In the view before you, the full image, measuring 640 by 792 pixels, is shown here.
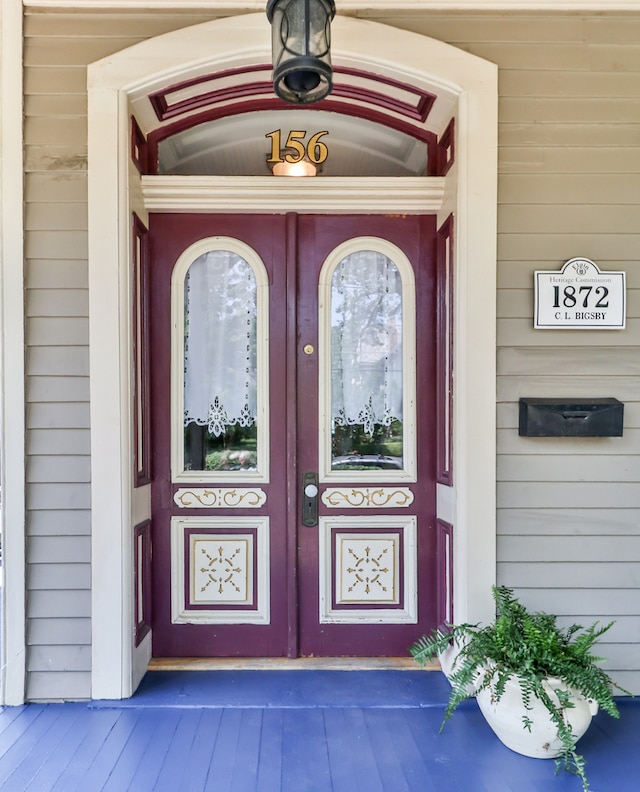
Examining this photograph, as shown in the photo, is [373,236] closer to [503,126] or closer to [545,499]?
[503,126]

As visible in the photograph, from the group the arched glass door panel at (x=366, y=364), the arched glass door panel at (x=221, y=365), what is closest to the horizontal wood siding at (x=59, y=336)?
the arched glass door panel at (x=221, y=365)

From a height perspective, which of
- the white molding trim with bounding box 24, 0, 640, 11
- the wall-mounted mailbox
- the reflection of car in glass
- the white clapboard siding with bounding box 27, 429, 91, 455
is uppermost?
the white molding trim with bounding box 24, 0, 640, 11

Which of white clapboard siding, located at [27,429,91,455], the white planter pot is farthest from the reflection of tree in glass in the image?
the white planter pot

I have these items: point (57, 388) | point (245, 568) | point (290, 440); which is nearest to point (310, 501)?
point (290, 440)

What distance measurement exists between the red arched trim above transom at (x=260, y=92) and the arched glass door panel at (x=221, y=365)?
0.63 meters

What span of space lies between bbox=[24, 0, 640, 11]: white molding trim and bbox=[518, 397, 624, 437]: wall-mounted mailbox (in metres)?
1.69

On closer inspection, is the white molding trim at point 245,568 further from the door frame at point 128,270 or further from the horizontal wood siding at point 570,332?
the horizontal wood siding at point 570,332

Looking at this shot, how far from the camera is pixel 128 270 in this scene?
243 centimetres

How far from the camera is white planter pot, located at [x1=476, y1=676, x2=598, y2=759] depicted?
1990 mm

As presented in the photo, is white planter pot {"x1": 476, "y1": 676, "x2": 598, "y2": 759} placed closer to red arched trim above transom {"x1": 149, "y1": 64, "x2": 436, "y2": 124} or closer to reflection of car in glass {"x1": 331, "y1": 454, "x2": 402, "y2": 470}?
reflection of car in glass {"x1": 331, "y1": 454, "x2": 402, "y2": 470}

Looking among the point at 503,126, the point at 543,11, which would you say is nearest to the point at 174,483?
the point at 503,126

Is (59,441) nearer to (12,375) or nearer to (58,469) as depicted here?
(58,469)

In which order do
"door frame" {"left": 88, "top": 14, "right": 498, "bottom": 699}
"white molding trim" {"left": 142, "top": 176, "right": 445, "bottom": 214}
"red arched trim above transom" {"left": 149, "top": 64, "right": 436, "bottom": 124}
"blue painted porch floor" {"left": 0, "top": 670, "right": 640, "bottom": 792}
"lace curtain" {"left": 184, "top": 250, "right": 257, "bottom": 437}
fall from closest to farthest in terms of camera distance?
"blue painted porch floor" {"left": 0, "top": 670, "right": 640, "bottom": 792} → "door frame" {"left": 88, "top": 14, "right": 498, "bottom": 699} → "red arched trim above transom" {"left": 149, "top": 64, "right": 436, "bottom": 124} → "white molding trim" {"left": 142, "top": 176, "right": 445, "bottom": 214} → "lace curtain" {"left": 184, "top": 250, "right": 257, "bottom": 437}

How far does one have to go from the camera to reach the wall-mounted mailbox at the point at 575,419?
2410 mm
